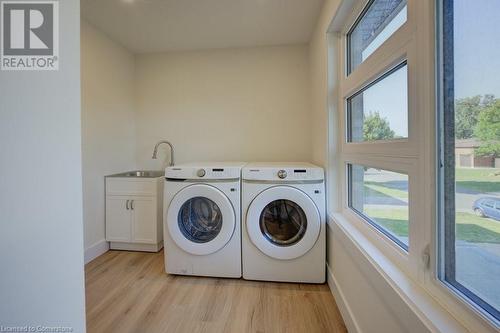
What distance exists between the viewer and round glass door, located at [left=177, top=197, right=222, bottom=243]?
1.94m

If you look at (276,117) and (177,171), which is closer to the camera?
(177,171)

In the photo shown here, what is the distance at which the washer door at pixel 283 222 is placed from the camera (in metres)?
1.76

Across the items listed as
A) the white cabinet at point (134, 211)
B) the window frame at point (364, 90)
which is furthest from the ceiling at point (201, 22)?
the white cabinet at point (134, 211)

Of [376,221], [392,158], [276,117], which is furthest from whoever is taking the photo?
[276,117]

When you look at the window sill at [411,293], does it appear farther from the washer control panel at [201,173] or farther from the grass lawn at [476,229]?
the washer control panel at [201,173]

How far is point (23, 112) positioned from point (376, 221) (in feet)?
5.02

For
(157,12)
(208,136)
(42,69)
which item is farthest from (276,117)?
(42,69)

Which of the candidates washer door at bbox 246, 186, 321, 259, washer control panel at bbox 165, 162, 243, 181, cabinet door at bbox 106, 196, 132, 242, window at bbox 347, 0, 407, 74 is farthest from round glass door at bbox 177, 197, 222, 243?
window at bbox 347, 0, 407, 74

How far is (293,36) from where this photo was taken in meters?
2.48

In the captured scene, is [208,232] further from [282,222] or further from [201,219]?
[282,222]

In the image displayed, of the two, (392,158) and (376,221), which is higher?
(392,158)

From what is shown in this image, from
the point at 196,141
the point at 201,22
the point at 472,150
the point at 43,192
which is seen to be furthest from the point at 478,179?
the point at 196,141

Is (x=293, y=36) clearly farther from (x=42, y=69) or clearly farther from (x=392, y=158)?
(x=42, y=69)

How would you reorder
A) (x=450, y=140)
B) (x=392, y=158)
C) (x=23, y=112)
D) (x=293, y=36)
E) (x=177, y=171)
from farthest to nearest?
(x=293, y=36) → (x=177, y=171) → (x=392, y=158) → (x=450, y=140) → (x=23, y=112)
